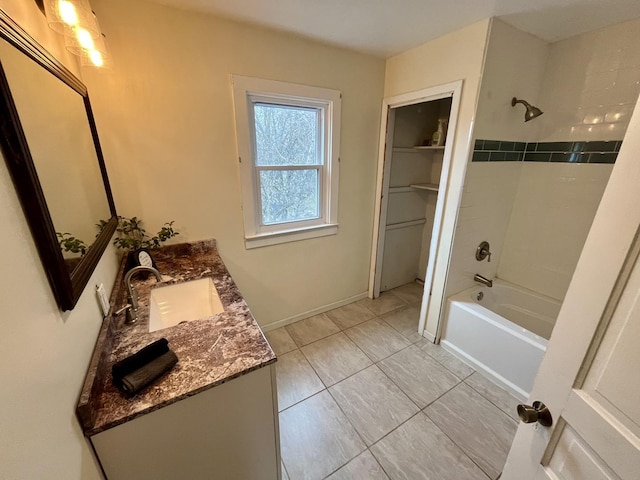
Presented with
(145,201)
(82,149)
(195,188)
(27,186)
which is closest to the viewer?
(27,186)

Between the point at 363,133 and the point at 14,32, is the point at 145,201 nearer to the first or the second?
the point at 14,32

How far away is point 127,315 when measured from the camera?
111cm

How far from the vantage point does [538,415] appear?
671 millimetres

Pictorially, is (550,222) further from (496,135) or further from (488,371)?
(488,371)

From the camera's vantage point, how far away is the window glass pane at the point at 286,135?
6.10ft

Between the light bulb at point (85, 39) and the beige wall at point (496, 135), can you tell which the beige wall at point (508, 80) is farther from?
the light bulb at point (85, 39)

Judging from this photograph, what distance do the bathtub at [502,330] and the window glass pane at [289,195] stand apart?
A: 55.2 inches

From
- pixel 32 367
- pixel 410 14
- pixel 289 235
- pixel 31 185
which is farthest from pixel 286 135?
pixel 32 367

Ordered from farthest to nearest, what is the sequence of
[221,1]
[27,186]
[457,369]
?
[457,369], [221,1], [27,186]

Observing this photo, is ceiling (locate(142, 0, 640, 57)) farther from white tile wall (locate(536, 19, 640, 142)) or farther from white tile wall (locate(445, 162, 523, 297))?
white tile wall (locate(445, 162, 523, 297))

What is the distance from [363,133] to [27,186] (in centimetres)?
209

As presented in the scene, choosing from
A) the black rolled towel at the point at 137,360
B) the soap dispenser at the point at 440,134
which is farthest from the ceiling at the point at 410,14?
the black rolled towel at the point at 137,360

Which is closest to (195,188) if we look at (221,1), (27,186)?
(221,1)

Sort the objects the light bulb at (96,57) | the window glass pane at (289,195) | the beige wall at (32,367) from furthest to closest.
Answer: the window glass pane at (289,195), the light bulb at (96,57), the beige wall at (32,367)
